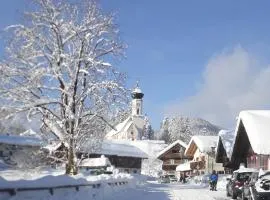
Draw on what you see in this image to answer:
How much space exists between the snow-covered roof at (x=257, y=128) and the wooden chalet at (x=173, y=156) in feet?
209

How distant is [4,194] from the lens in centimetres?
1266

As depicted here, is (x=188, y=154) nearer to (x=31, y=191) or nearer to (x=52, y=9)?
(x=52, y=9)

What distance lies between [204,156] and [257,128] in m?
49.2

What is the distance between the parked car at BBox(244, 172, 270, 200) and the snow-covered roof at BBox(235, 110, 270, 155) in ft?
52.3

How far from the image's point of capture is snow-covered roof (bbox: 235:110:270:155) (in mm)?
39375

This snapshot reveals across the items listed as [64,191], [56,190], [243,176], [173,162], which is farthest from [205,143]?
[56,190]

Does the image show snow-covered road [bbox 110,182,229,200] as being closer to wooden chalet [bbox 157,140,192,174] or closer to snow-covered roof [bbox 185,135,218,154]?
snow-covered roof [bbox 185,135,218,154]

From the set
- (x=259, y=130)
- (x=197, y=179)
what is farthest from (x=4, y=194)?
(x=197, y=179)

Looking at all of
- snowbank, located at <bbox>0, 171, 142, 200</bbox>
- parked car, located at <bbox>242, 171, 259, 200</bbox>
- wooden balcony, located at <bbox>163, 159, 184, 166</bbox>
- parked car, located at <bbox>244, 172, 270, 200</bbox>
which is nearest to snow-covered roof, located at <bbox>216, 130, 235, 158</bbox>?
parked car, located at <bbox>242, 171, 259, 200</bbox>

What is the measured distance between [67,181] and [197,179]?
62282 millimetres

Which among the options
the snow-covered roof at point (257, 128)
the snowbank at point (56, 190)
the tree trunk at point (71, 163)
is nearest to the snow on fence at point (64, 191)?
the snowbank at point (56, 190)

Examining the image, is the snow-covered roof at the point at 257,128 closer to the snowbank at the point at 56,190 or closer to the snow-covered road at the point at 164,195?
the snow-covered road at the point at 164,195

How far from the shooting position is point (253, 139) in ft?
134

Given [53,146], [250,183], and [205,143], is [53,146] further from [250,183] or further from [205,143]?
[205,143]
